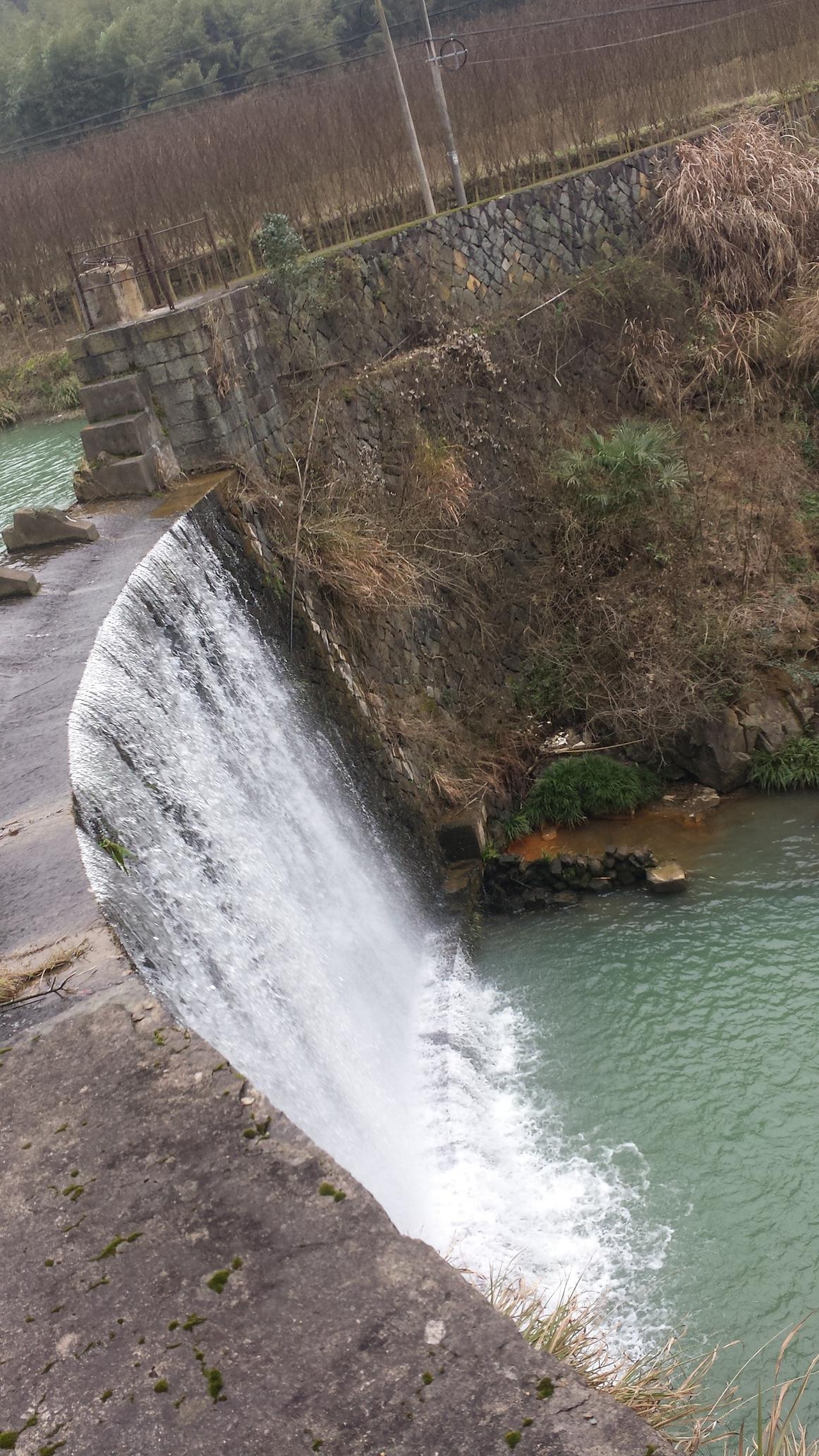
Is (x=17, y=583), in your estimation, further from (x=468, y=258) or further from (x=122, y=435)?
(x=468, y=258)

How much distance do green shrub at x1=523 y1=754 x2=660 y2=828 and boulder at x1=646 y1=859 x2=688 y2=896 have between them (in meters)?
1.13

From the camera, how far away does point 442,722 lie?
405 inches

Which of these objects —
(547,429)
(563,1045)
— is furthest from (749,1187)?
(547,429)

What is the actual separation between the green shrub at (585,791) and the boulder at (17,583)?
4537mm

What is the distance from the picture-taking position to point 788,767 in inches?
388

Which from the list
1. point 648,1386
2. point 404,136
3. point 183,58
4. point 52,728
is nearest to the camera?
point 648,1386

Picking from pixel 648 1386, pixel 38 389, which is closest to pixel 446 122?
pixel 38 389

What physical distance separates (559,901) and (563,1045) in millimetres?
1905

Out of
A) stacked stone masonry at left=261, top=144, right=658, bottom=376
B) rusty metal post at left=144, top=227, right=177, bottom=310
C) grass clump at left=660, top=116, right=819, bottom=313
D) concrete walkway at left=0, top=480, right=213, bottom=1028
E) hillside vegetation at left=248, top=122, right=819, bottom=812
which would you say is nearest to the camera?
concrete walkway at left=0, top=480, right=213, bottom=1028

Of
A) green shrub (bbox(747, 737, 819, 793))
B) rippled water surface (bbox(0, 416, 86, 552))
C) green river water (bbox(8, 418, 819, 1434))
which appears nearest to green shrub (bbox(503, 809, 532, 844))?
green river water (bbox(8, 418, 819, 1434))

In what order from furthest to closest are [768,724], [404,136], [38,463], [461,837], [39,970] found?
[404,136], [38,463], [768,724], [461,837], [39,970]

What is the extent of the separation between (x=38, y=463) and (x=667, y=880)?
8.95 meters

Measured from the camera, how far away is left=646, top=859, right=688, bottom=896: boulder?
873cm

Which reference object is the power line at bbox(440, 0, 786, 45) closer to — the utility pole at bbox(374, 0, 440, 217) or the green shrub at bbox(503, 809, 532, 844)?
the utility pole at bbox(374, 0, 440, 217)
